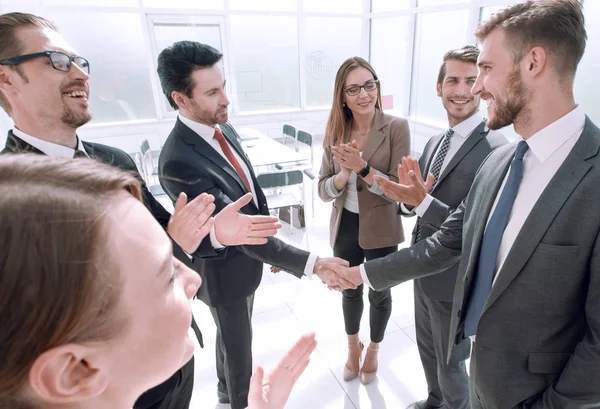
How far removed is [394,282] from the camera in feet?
5.49

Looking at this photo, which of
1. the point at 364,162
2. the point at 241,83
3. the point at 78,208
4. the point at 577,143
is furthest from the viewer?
the point at 241,83

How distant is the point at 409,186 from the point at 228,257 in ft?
3.18

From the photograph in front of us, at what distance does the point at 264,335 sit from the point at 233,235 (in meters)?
1.45

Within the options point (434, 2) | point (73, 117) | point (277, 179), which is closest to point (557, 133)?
point (73, 117)

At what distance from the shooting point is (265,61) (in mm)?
8375

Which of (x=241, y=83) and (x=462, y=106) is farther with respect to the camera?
(x=241, y=83)

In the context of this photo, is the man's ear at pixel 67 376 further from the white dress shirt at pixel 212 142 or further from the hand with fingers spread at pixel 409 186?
the hand with fingers spread at pixel 409 186

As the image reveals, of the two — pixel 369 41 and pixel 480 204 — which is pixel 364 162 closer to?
pixel 480 204

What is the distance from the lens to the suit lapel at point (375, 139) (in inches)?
83.5

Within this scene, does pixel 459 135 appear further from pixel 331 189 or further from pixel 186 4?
pixel 186 4

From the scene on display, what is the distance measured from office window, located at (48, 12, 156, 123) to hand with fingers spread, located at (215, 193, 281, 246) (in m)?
6.51

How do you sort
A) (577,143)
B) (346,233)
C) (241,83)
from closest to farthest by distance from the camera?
(577,143), (346,233), (241,83)

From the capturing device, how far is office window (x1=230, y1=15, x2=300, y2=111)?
8023mm

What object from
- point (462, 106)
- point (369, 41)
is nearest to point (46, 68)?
point (462, 106)
